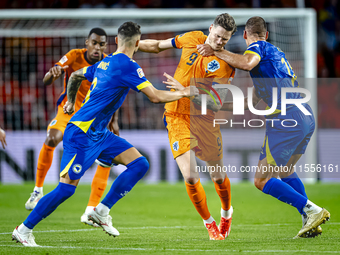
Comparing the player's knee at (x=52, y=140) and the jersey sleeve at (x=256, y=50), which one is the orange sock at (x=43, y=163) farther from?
the jersey sleeve at (x=256, y=50)

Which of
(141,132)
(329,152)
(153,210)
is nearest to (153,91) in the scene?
(153,210)

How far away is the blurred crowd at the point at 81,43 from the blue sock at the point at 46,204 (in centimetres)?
748

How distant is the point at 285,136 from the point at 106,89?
1899 millimetres

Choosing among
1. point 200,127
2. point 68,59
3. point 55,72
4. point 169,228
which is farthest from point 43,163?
point 200,127

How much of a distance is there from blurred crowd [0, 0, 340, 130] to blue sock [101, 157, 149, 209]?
707 centimetres

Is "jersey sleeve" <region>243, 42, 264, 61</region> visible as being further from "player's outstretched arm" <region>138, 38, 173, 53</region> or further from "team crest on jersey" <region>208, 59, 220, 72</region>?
"player's outstretched arm" <region>138, 38, 173, 53</region>

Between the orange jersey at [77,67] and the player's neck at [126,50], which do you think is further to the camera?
the orange jersey at [77,67]

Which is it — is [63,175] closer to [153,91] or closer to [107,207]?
[107,207]

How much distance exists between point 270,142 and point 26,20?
7.93 metres

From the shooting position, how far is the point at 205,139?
17.8 feet

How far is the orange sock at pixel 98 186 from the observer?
5.98 meters

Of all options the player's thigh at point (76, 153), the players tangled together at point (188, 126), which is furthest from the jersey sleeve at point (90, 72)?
the player's thigh at point (76, 153)

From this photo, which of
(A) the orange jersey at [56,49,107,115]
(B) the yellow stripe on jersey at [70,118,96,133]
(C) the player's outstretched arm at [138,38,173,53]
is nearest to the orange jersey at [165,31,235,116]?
(C) the player's outstretched arm at [138,38,173,53]

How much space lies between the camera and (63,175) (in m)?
4.66
